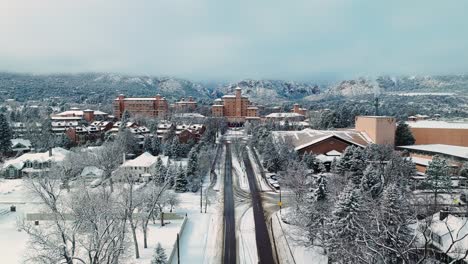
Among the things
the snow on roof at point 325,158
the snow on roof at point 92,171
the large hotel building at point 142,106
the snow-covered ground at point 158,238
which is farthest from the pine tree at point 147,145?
the large hotel building at point 142,106

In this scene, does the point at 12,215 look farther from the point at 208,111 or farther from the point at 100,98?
the point at 100,98

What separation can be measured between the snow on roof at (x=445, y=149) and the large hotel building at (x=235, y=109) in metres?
67.1

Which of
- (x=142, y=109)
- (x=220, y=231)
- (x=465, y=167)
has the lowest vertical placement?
(x=220, y=231)

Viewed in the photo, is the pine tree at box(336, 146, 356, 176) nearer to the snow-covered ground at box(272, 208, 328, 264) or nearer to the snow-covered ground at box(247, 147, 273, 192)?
the snow-covered ground at box(247, 147, 273, 192)

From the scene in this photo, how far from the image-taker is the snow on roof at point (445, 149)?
4357cm

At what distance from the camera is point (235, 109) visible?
4572 inches

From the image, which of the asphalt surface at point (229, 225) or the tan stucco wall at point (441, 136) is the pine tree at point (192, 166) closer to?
the asphalt surface at point (229, 225)

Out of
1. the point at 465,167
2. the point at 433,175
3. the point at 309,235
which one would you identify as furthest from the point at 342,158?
the point at 309,235

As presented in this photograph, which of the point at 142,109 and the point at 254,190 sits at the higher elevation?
the point at 142,109

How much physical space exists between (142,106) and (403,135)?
74066 mm

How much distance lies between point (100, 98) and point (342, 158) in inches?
5409

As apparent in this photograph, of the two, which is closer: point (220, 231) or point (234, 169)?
point (220, 231)

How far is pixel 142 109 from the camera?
340 feet

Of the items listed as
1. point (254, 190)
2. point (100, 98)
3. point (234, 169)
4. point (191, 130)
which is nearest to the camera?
point (254, 190)
